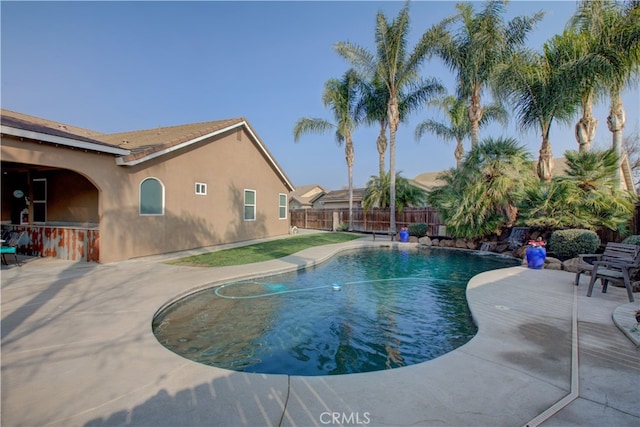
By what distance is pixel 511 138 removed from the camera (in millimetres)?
15523

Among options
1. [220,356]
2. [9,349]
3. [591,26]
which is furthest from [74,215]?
[591,26]

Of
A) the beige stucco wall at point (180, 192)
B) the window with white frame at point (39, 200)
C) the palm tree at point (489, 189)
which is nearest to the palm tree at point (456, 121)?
the palm tree at point (489, 189)

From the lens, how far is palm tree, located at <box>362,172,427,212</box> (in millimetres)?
22116

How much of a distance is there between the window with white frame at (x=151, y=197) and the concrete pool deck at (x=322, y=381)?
599cm

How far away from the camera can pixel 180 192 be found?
496 inches

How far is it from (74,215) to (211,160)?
5.57 metres

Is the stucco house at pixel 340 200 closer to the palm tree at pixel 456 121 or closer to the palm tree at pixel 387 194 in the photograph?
the palm tree at pixel 387 194

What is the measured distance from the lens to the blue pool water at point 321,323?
14.4ft

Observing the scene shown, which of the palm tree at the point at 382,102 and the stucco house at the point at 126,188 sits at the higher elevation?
the palm tree at the point at 382,102

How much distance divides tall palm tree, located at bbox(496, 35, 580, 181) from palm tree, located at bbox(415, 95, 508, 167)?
6281 millimetres

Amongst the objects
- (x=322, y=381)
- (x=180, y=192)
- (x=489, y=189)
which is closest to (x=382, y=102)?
(x=489, y=189)

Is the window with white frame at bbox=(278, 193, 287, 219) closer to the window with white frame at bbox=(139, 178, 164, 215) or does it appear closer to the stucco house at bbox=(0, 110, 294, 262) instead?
the stucco house at bbox=(0, 110, 294, 262)

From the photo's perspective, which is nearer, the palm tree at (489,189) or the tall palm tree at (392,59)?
the palm tree at (489,189)

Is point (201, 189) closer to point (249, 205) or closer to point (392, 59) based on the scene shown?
point (249, 205)
